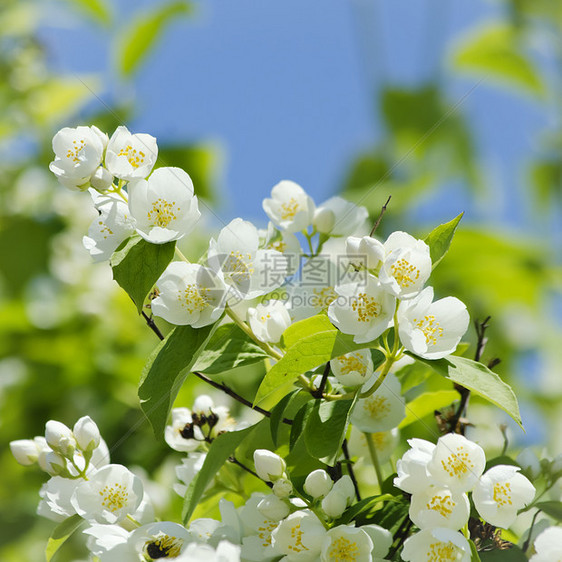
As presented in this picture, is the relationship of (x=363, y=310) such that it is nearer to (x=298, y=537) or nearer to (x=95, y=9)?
(x=298, y=537)

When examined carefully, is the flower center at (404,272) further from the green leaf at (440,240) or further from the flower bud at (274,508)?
the flower bud at (274,508)

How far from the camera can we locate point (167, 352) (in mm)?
708

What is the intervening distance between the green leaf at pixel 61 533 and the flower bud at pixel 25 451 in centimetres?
10

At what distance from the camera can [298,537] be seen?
678 millimetres

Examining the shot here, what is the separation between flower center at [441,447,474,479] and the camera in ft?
2.14

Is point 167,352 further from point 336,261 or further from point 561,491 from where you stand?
point 561,491

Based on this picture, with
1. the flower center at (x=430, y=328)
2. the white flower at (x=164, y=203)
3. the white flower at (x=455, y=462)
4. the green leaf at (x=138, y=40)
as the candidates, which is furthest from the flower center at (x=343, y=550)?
the green leaf at (x=138, y=40)

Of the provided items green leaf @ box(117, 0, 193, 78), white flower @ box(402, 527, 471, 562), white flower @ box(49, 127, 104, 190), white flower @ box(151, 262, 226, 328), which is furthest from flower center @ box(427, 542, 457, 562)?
green leaf @ box(117, 0, 193, 78)

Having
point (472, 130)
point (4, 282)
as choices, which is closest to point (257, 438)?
point (4, 282)

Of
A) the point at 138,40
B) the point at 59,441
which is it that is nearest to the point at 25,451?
the point at 59,441

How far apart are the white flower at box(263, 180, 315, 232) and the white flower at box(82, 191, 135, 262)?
0.22 m

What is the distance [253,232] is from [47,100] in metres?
1.91

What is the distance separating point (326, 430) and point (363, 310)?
0.41 ft

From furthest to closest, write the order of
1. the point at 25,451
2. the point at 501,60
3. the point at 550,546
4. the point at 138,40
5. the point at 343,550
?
the point at 501,60 < the point at 138,40 < the point at 25,451 < the point at 343,550 < the point at 550,546
